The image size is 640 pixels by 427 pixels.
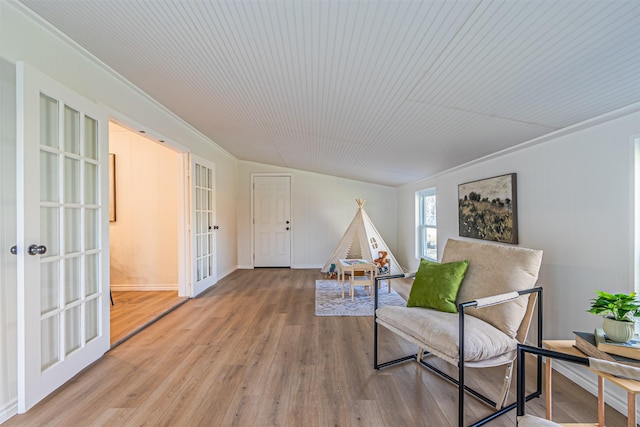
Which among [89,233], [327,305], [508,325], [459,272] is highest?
[89,233]

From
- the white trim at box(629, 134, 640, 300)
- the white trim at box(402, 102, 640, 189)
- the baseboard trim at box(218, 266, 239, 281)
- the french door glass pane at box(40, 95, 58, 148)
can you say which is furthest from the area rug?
the french door glass pane at box(40, 95, 58, 148)

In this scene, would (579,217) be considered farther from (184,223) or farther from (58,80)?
(184,223)

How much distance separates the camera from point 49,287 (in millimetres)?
1763

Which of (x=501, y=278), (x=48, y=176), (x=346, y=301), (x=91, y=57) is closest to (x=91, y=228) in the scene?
(x=48, y=176)

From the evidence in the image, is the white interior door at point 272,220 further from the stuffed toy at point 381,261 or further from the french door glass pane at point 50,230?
the french door glass pane at point 50,230

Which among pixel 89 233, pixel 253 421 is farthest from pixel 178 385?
pixel 89 233

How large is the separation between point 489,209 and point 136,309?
154 inches

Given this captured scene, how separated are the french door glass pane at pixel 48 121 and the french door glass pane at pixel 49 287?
29.3 inches

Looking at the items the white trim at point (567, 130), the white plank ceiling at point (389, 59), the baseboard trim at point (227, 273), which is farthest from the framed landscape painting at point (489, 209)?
the baseboard trim at point (227, 273)

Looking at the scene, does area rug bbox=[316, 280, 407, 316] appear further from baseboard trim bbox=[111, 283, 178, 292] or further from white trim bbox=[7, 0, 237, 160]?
white trim bbox=[7, 0, 237, 160]

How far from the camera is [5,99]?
158cm

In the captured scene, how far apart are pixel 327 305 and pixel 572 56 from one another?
10.0ft

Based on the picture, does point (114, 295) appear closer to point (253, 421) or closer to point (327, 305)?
point (327, 305)

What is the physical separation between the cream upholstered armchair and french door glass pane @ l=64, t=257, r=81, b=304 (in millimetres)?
2101
